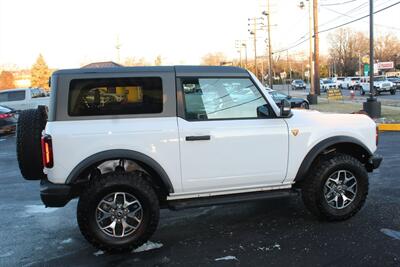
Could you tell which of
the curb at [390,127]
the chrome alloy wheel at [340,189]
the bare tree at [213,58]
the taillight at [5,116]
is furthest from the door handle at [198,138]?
the bare tree at [213,58]

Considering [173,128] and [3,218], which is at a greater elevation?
[173,128]

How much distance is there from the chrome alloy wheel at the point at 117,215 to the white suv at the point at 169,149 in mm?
10

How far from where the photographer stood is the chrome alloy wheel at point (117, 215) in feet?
15.2

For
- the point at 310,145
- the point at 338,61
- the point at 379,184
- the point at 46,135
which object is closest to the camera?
the point at 46,135

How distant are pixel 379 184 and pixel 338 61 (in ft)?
380

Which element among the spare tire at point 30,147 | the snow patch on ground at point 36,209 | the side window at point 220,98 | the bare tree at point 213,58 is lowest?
the snow patch on ground at point 36,209

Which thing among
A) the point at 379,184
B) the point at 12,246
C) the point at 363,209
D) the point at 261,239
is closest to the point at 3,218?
the point at 12,246

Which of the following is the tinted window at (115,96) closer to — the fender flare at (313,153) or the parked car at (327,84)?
the fender flare at (313,153)

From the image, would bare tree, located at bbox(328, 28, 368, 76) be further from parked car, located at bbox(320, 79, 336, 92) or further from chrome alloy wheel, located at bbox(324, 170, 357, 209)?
chrome alloy wheel, located at bbox(324, 170, 357, 209)

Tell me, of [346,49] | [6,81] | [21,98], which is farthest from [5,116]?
[346,49]

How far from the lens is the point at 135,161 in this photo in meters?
4.73

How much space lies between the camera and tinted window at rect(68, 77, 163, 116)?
4629 mm

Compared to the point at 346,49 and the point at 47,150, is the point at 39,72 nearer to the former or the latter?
the point at 346,49

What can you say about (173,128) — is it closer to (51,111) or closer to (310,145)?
(51,111)
